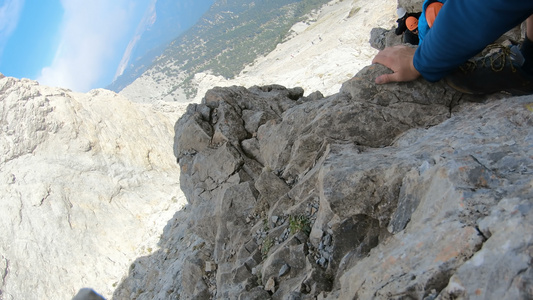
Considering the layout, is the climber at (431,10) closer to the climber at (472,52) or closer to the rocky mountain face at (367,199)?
the climber at (472,52)

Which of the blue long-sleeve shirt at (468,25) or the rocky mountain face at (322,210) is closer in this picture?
the blue long-sleeve shirt at (468,25)

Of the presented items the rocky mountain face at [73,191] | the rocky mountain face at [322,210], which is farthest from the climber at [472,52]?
the rocky mountain face at [73,191]

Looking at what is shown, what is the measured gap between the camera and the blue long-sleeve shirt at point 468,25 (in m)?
2.54

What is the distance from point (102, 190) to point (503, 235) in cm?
3039

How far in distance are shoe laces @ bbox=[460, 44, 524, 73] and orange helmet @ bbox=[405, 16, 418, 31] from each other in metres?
6.25

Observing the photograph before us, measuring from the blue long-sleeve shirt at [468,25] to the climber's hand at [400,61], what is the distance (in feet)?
7.52

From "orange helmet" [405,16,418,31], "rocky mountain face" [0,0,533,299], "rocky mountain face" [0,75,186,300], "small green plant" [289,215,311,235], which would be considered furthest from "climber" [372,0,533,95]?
"rocky mountain face" [0,75,186,300]

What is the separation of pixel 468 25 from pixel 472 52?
0.68m

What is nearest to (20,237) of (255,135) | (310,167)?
(255,135)

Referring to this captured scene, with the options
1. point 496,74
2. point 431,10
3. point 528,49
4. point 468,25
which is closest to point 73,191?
point 431,10

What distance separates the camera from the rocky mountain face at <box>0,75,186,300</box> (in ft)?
73.0

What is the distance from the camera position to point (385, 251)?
14.1 feet

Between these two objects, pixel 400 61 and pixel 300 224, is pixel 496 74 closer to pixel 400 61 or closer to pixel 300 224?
pixel 400 61

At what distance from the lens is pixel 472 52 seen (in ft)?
11.8
